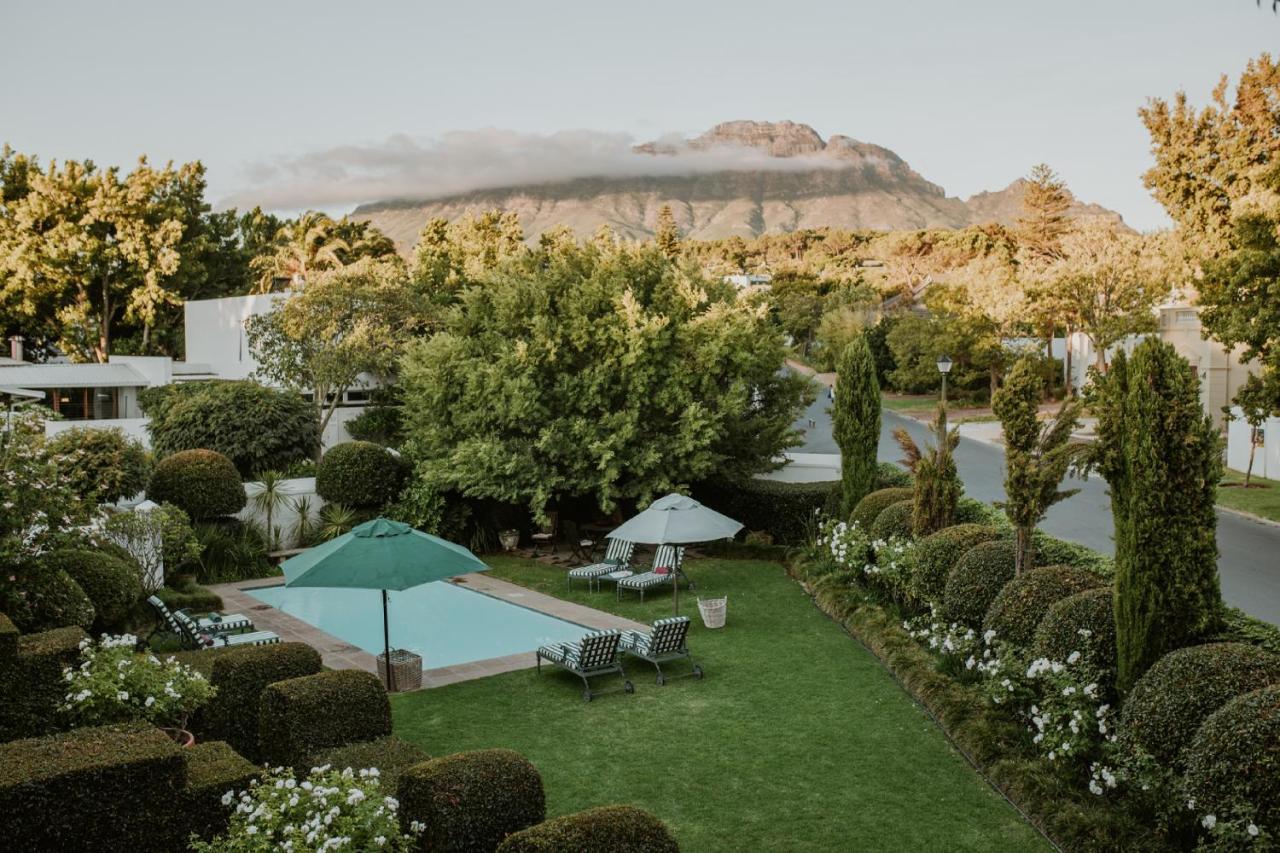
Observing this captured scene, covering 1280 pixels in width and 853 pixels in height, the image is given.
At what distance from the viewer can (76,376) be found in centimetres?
3159

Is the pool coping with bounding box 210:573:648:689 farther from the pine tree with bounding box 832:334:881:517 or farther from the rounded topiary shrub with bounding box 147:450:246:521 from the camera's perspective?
the pine tree with bounding box 832:334:881:517

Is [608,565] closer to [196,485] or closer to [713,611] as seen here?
[713,611]

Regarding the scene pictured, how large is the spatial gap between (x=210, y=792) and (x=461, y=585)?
13.1 metres

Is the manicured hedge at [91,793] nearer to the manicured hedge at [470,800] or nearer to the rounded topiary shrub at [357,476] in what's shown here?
the manicured hedge at [470,800]

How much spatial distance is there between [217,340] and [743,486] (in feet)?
78.1

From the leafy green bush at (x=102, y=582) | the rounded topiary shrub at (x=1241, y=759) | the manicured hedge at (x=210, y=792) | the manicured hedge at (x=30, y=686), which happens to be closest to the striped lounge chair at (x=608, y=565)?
the leafy green bush at (x=102, y=582)

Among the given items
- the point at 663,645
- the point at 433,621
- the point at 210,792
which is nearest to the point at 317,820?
the point at 210,792

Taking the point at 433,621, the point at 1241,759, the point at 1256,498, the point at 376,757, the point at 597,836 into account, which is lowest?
the point at 433,621

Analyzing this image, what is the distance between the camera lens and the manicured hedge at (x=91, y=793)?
20.9 feet

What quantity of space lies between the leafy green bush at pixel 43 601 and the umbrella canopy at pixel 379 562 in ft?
7.76

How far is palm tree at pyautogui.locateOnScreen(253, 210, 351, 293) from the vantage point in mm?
44281

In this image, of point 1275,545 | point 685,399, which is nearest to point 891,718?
point 685,399

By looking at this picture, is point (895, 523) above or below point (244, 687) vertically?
above

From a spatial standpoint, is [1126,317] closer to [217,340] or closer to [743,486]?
[743,486]
